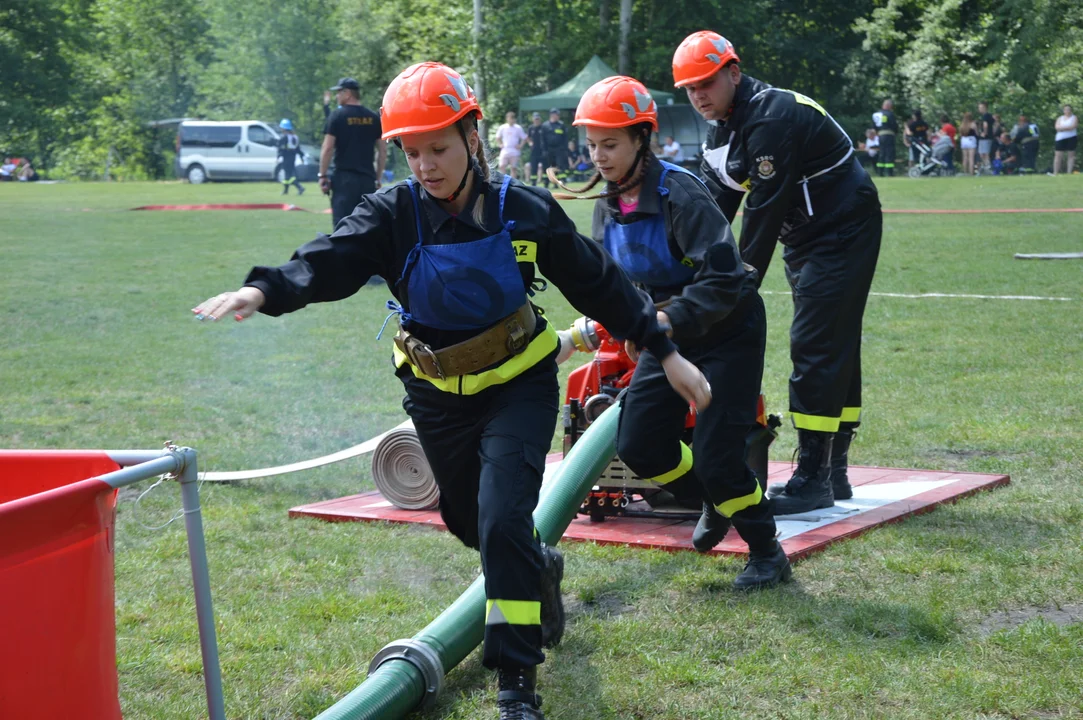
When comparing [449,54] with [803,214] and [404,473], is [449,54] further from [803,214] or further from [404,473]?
[803,214]

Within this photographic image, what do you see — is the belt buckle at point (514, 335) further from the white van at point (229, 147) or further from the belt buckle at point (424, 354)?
the white van at point (229, 147)

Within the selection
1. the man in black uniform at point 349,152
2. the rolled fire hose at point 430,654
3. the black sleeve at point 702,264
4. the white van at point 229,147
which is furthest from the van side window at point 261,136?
the black sleeve at point 702,264

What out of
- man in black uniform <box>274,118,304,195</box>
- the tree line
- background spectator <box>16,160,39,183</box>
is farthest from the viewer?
background spectator <box>16,160,39,183</box>

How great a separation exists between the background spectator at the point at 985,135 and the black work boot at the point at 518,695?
36.9 m

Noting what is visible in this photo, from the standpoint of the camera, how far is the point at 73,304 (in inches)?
563

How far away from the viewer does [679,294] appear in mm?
4891

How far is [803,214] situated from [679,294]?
1.32m

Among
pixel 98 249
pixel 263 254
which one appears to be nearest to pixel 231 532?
pixel 263 254

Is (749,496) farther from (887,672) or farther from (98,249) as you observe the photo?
(98,249)

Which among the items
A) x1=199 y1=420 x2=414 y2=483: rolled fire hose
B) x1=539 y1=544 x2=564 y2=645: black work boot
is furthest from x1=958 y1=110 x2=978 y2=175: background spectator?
x1=539 y1=544 x2=564 y2=645: black work boot

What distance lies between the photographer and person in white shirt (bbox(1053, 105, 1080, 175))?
35125 mm

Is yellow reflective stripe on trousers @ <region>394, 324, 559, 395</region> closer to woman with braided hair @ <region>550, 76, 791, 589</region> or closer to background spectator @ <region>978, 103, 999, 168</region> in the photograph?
woman with braided hair @ <region>550, 76, 791, 589</region>

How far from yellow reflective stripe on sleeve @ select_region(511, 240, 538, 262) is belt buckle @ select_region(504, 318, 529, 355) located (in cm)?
19

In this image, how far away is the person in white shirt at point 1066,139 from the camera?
115ft
